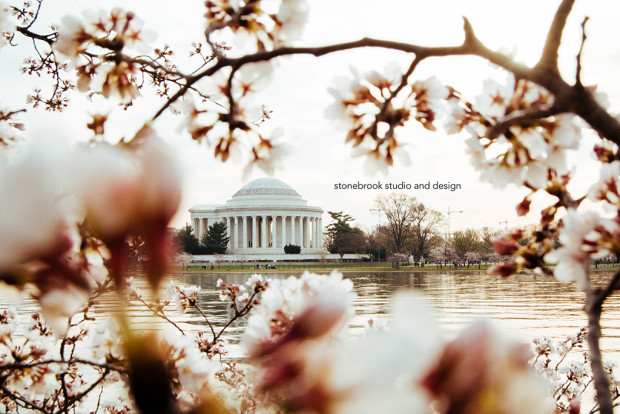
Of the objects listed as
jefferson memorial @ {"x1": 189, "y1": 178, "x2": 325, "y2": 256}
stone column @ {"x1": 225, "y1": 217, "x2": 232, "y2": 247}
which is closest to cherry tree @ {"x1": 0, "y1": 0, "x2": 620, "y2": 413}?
jefferson memorial @ {"x1": 189, "y1": 178, "x2": 325, "y2": 256}

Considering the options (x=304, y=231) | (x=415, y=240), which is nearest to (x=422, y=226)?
(x=415, y=240)

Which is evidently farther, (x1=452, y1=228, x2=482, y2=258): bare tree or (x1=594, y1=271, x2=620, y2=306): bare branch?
(x1=452, y1=228, x2=482, y2=258): bare tree

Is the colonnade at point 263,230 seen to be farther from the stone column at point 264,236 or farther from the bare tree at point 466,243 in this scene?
the bare tree at point 466,243

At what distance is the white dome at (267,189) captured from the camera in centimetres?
6531

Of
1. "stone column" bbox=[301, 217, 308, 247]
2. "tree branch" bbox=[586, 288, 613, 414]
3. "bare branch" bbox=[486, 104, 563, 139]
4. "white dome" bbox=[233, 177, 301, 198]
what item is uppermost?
"white dome" bbox=[233, 177, 301, 198]

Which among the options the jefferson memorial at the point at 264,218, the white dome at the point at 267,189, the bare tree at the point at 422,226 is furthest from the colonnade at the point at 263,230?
the bare tree at the point at 422,226

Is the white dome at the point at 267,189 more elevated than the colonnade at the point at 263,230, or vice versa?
the white dome at the point at 267,189

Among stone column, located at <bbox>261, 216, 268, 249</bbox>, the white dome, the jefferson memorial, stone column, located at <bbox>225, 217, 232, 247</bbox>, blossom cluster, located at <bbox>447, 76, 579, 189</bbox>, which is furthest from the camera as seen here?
the white dome

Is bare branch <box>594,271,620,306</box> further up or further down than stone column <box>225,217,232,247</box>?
further down

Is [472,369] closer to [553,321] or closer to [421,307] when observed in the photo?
[421,307]

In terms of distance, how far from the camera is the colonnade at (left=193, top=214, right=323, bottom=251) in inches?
2493

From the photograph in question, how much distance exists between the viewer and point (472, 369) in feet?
0.76

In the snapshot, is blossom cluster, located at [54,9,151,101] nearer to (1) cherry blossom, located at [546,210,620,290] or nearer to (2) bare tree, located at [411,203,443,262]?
(1) cherry blossom, located at [546,210,620,290]

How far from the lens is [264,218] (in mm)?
63375
